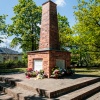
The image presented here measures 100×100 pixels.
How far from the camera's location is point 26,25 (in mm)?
26641

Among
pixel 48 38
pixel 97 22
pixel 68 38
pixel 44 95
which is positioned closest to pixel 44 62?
pixel 48 38

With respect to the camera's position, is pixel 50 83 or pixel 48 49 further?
pixel 48 49

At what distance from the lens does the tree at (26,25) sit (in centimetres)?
2652

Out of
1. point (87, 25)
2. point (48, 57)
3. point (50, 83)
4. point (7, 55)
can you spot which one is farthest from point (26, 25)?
point (7, 55)

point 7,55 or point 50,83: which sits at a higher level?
point 7,55

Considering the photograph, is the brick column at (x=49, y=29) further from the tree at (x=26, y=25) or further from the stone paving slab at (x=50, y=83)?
the tree at (x=26, y=25)

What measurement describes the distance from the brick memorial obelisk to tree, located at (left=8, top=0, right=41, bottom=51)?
1223cm

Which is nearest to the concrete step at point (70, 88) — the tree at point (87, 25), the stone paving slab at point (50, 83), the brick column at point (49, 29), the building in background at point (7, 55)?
the stone paving slab at point (50, 83)

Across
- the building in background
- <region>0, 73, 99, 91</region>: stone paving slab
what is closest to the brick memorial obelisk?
<region>0, 73, 99, 91</region>: stone paving slab

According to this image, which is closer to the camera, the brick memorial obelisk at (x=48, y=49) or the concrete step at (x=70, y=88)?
the concrete step at (x=70, y=88)

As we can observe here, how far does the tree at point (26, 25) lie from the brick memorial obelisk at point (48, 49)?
12.2m

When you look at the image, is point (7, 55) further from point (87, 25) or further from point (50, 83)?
point (50, 83)

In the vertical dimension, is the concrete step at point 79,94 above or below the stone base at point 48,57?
below

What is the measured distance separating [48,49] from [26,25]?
14678mm
